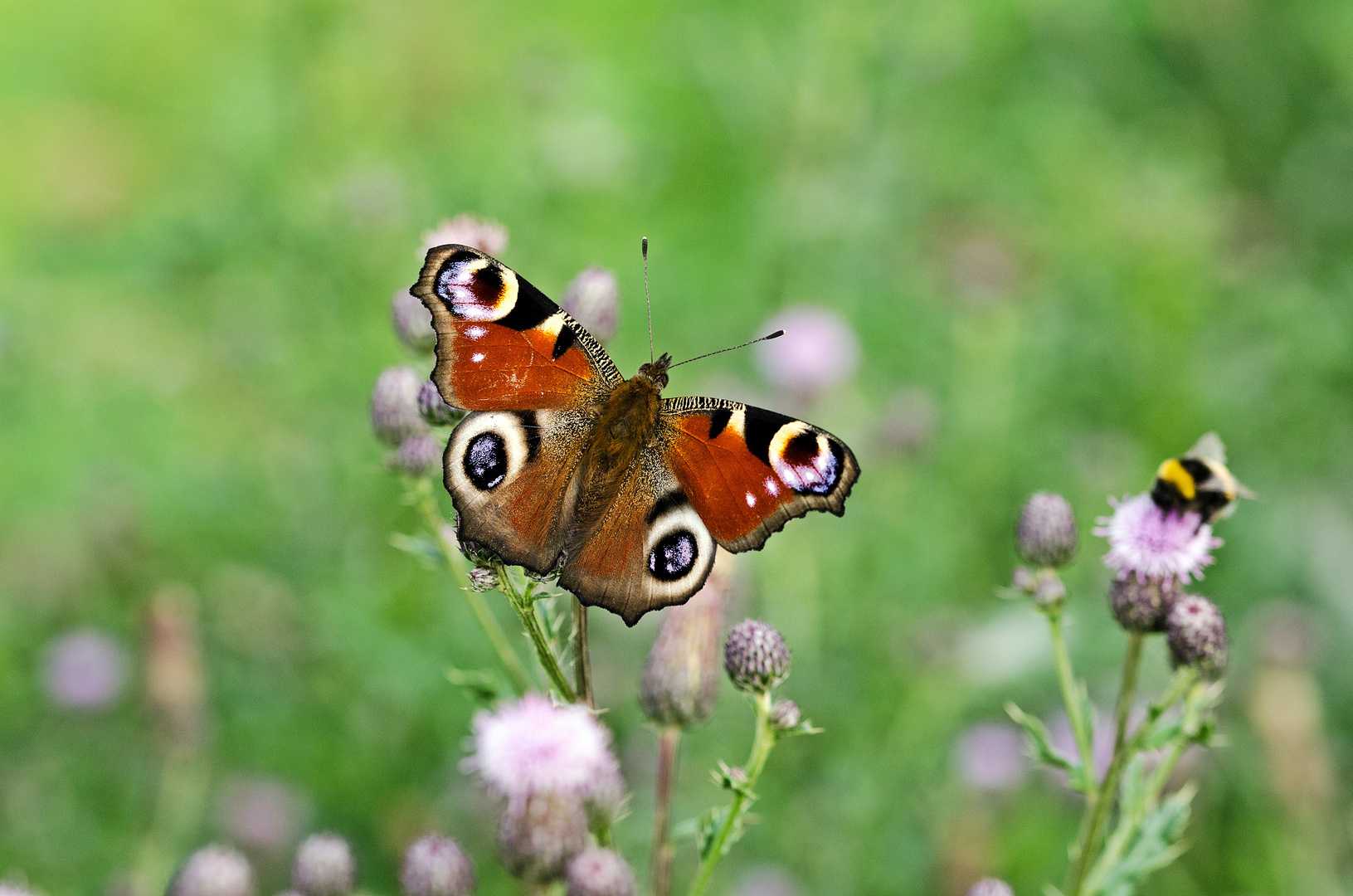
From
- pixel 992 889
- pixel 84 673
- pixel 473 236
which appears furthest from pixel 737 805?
pixel 84 673

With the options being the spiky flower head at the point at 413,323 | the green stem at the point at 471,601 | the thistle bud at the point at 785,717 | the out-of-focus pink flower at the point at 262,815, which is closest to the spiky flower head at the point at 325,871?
the green stem at the point at 471,601

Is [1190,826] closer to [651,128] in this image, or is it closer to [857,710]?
[857,710]

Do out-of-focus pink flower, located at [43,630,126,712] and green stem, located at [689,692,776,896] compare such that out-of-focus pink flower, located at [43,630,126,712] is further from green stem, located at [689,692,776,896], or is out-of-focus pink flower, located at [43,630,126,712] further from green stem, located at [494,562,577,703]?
green stem, located at [689,692,776,896]

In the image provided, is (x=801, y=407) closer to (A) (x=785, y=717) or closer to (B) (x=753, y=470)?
(B) (x=753, y=470)

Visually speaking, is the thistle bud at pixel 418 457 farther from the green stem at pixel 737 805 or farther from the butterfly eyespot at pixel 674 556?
the green stem at pixel 737 805

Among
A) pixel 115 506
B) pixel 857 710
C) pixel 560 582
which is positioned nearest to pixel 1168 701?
pixel 560 582

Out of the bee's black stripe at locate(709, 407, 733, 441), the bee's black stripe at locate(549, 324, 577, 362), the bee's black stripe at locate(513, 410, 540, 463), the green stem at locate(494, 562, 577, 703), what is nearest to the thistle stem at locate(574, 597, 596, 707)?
the green stem at locate(494, 562, 577, 703)
